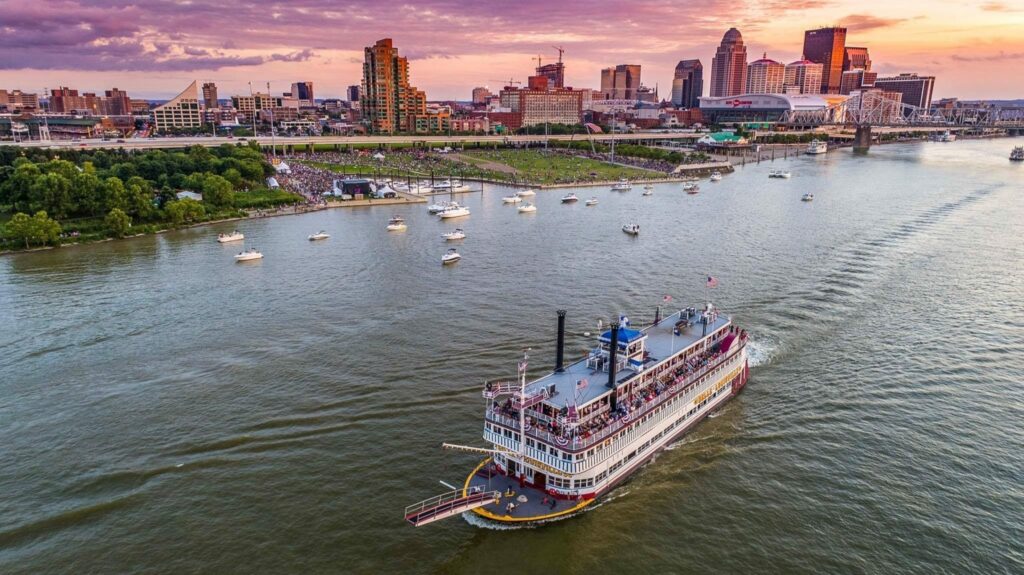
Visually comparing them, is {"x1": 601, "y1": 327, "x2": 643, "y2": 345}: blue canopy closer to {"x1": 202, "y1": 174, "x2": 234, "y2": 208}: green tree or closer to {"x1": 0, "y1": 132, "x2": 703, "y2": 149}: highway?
{"x1": 202, "y1": 174, "x2": 234, "y2": 208}: green tree

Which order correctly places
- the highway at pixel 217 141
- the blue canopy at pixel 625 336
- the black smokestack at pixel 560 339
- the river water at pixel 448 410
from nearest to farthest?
1. the river water at pixel 448 410
2. the black smokestack at pixel 560 339
3. the blue canopy at pixel 625 336
4. the highway at pixel 217 141

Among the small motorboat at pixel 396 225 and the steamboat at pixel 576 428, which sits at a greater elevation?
the small motorboat at pixel 396 225

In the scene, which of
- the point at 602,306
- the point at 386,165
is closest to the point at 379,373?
the point at 602,306

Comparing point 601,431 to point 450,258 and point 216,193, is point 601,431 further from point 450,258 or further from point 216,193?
point 216,193

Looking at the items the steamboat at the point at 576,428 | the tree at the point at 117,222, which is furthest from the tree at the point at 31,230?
the steamboat at the point at 576,428

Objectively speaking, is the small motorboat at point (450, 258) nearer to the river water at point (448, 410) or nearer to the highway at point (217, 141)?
the river water at point (448, 410)

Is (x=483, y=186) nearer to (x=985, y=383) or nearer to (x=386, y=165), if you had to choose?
(x=386, y=165)
